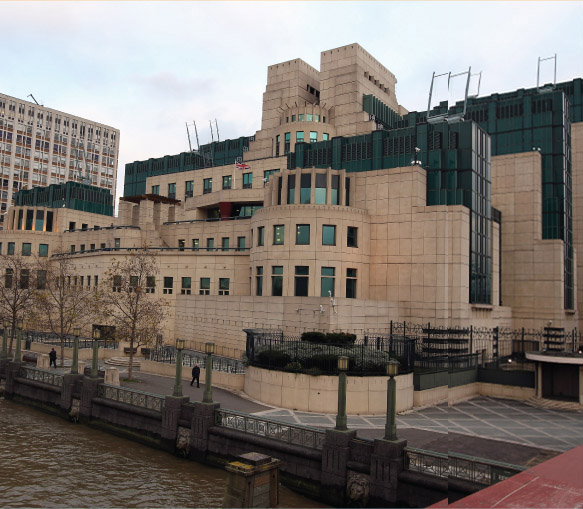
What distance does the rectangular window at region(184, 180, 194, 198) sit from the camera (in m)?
78.6

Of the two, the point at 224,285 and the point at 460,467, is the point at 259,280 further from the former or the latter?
the point at 460,467

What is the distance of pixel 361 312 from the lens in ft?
137

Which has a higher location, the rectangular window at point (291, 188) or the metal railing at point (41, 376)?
the rectangular window at point (291, 188)

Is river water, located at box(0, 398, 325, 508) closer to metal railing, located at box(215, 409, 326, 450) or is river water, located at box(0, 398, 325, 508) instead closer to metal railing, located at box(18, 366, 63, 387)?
metal railing, located at box(215, 409, 326, 450)

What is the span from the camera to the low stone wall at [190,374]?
120ft

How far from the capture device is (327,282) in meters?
45.2

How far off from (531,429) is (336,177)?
26.7m

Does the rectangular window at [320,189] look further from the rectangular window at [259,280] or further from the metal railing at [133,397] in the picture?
the metal railing at [133,397]

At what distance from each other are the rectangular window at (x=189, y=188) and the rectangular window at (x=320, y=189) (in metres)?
35.5

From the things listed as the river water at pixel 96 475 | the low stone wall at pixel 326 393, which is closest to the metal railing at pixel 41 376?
the river water at pixel 96 475

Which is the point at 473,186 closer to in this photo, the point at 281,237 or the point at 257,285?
the point at 281,237

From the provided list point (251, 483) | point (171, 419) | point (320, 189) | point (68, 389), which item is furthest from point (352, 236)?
point (251, 483)

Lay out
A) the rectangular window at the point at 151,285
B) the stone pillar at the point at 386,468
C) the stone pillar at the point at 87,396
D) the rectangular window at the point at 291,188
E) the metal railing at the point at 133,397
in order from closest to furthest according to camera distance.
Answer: the stone pillar at the point at 386,468 < the metal railing at the point at 133,397 < the stone pillar at the point at 87,396 < the rectangular window at the point at 291,188 < the rectangular window at the point at 151,285

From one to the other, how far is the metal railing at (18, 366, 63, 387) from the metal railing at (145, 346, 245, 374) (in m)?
8.76
